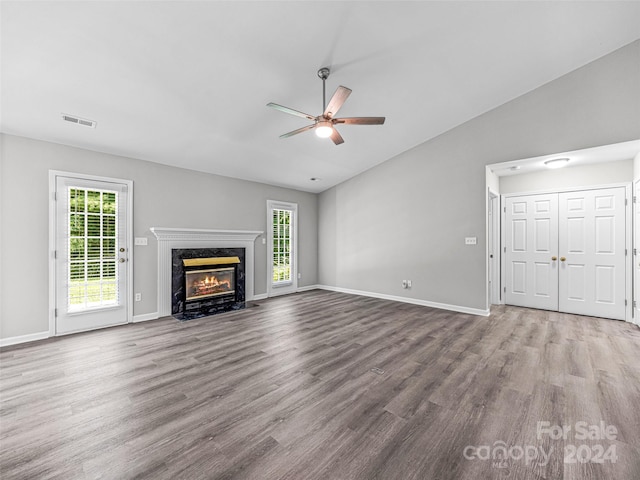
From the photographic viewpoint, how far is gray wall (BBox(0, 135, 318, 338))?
344 cm

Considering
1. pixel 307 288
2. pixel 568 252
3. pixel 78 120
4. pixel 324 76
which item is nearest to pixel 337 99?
pixel 324 76

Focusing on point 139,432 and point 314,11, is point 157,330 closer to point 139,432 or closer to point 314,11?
point 139,432

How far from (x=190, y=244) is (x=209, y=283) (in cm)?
82

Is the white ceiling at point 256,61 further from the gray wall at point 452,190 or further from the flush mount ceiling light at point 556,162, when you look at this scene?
the flush mount ceiling light at point 556,162

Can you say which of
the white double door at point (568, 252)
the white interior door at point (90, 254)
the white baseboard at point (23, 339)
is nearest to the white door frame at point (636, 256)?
the white double door at point (568, 252)

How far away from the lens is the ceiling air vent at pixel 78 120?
10.5ft

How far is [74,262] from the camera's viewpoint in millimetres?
3852

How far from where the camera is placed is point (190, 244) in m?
5.02

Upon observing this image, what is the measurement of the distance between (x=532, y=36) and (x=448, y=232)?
2.94 meters

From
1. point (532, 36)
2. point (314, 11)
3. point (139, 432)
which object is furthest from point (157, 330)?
point (532, 36)

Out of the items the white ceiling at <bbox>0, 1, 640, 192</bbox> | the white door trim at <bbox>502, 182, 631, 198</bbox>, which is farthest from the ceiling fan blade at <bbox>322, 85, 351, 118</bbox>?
the white door trim at <bbox>502, 182, 631, 198</bbox>

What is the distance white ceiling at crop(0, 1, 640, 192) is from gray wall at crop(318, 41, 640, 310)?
1.13ft

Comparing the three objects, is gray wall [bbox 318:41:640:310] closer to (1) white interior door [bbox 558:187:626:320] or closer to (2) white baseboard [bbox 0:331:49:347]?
(1) white interior door [bbox 558:187:626:320]

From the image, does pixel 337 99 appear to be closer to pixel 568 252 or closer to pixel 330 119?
pixel 330 119
